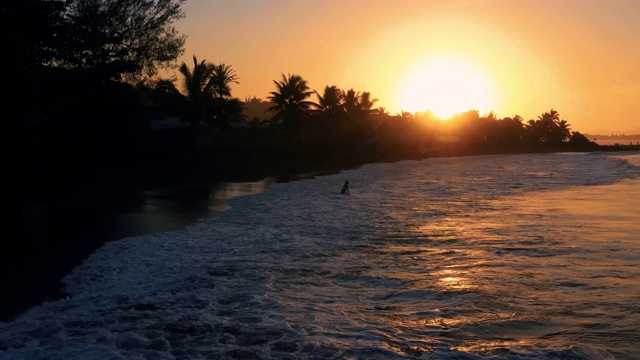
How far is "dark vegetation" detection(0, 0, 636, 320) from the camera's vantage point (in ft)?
75.4

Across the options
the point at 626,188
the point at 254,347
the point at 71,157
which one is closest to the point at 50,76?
the point at 71,157

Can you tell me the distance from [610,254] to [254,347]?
8780 mm

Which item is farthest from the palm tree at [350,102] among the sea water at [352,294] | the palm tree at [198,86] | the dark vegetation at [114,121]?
the sea water at [352,294]

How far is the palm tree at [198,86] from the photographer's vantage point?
4572 cm

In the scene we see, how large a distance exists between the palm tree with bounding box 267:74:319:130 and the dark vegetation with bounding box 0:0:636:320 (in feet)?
0.35

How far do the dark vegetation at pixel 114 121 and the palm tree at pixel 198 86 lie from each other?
0.08 m

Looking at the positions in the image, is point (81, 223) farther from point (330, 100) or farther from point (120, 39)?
point (330, 100)

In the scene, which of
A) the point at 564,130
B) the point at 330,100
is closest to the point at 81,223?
the point at 330,100

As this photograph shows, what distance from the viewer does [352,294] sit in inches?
388

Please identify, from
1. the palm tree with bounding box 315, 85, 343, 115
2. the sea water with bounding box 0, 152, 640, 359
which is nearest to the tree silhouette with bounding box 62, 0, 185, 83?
the sea water with bounding box 0, 152, 640, 359

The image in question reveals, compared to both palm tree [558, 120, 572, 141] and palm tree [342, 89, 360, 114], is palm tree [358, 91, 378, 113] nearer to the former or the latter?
palm tree [342, 89, 360, 114]

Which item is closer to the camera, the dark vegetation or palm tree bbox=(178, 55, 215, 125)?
the dark vegetation

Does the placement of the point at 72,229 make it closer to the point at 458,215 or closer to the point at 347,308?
the point at 347,308

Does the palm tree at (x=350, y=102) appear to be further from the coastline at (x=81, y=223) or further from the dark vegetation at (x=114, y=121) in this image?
the coastline at (x=81, y=223)
